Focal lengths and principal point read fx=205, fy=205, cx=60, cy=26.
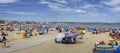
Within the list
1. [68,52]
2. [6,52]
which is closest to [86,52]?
[68,52]

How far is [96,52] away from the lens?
15039 mm

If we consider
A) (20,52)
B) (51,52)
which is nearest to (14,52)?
(20,52)

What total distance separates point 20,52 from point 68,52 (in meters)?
4.16

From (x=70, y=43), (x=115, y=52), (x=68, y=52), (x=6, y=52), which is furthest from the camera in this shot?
(x=70, y=43)

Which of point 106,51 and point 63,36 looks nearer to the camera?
point 106,51

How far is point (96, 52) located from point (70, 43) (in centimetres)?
988

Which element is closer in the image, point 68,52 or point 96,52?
point 96,52

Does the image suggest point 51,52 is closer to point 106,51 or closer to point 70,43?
point 106,51

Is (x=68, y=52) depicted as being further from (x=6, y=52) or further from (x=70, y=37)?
(x=70, y=37)

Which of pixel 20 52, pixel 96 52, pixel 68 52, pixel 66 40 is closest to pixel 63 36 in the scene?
pixel 66 40

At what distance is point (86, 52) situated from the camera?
59.3 ft

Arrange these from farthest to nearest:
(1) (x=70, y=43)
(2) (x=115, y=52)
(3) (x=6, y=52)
→ (1) (x=70, y=43) → (3) (x=6, y=52) → (2) (x=115, y=52)

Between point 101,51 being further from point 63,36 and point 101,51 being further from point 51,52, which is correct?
point 63,36

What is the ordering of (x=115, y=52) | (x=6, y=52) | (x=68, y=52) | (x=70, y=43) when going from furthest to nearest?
(x=70, y=43) → (x=68, y=52) → (x=6, y=52) → (x=115, y=52)
